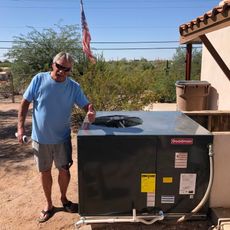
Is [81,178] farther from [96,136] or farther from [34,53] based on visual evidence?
[34,53]

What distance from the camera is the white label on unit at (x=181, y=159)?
2.67 m

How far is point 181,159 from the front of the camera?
269 cm

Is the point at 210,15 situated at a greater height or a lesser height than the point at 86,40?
lesser

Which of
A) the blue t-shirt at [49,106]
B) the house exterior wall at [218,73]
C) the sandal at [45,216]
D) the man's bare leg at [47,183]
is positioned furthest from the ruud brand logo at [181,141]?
the house exterior wall at [218,73]

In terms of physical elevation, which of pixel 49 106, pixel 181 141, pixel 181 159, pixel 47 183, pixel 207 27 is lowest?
pixel 47 183

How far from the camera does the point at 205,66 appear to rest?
7418mm

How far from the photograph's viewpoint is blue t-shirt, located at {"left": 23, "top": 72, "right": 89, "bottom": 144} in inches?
120

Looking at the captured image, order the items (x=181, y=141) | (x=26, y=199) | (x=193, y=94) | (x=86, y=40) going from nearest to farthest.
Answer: (x=181, y=141)
(x=26, y=199)
(x=193, y=94)
(x=86, y=40)

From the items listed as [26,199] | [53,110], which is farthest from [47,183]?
[53,110]

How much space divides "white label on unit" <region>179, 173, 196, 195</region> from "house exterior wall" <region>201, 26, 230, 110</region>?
3.52 meters

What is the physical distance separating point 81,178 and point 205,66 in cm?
558

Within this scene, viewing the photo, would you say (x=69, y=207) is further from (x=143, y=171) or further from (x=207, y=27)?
(x=207, y=27)

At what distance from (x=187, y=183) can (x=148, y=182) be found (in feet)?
1.16

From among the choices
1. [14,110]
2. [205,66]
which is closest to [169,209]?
[205,66]
